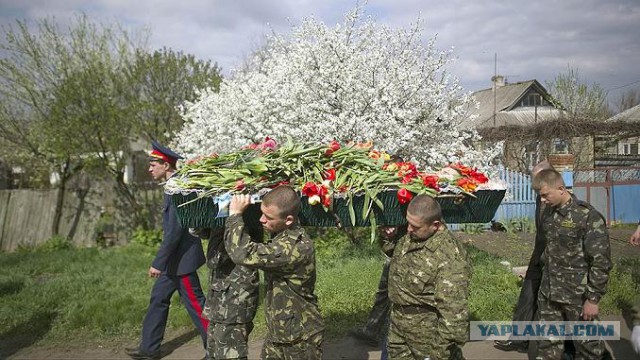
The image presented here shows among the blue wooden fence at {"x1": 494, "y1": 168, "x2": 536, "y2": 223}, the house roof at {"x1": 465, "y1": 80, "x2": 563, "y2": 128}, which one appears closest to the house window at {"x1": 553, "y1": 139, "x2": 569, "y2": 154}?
the blue wooden fence at {"x1": 494, "y1": 168, "x2": 536, "y2": 223}

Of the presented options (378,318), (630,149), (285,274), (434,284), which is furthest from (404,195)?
(630,149)

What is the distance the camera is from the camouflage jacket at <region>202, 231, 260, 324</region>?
4004 mm

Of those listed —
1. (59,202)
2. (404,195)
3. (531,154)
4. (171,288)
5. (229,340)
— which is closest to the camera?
(404,195)

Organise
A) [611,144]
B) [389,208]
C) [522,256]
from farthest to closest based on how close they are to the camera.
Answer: [611,144] < [522,256] < [389,208]

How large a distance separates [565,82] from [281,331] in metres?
26.7

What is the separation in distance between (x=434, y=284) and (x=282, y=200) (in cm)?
124

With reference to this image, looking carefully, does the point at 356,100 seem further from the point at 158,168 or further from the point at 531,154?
the point at 531,154

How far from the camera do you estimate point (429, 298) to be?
354cm

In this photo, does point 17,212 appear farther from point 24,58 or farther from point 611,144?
point 611,144

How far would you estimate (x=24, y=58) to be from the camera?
13531 mm

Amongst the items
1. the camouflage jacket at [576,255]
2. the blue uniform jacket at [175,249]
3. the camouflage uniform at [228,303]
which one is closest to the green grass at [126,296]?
the blue uniform jacket at [175,249]

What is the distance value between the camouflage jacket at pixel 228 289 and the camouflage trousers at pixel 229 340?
48 mm

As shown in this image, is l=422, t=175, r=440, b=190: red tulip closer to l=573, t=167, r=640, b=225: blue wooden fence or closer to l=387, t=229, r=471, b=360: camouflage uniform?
l=387, t=229, r=471, b=360: camouflage uniform

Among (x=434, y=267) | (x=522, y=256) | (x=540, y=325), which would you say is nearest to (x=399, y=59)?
(x=522, y=256)
